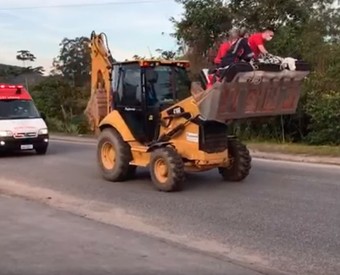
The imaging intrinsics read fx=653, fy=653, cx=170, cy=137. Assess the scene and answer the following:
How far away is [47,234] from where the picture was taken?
340 inches

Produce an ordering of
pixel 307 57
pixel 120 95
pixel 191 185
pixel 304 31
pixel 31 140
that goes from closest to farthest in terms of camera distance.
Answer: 1. pixel 191 185
2. pixel 120 95
3. pixel 31 140
4. pixel 307 57
5. pixel 304 31

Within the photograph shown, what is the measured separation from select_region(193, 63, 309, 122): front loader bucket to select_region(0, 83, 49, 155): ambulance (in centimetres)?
892

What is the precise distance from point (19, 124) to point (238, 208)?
11.0 m

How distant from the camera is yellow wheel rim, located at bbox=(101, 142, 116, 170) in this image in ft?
45.9

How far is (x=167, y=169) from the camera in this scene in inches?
479

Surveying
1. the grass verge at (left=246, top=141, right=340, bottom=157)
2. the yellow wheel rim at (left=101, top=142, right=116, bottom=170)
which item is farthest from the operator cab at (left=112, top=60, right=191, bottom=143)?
the grass verge at (left=246, top=141, right=340, bottom=157)

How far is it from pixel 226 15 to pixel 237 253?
24.3 m

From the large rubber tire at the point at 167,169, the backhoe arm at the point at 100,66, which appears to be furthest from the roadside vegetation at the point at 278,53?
the large rubber tire at the point at 167,169

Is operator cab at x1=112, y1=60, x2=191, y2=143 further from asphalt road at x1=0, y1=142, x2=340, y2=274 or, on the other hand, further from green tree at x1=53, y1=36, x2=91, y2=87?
green tree at x1=53, y1=36, x2=91, y2=87

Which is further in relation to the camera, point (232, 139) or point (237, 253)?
point (232, 139)

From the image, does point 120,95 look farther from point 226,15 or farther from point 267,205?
point 226,15

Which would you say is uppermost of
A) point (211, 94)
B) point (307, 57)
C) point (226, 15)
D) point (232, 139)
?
point (226, 15)

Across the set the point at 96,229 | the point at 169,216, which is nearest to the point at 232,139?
the point at 169,216

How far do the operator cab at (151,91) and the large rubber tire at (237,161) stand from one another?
1.42 meters
